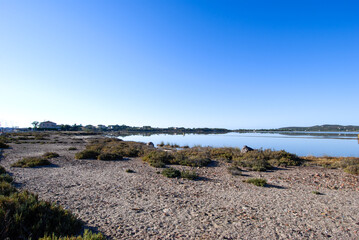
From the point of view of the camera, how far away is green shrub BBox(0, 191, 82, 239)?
12.3 ft

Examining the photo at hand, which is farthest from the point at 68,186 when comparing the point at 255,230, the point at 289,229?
the point at 289,229

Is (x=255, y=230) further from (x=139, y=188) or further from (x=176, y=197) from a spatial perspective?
(x=139, y=188)

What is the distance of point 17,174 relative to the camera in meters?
10.7

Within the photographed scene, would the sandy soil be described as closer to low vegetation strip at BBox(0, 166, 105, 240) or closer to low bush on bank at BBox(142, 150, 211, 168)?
low vegetation strip at BBox(0, 166, 105, 240)

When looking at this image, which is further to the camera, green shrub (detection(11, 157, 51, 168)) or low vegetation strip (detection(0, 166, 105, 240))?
green shrub (detection(11, 157, 51, 168))

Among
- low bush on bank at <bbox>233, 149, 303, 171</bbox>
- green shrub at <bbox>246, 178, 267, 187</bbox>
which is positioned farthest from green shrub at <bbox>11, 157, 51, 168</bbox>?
low bush on bank at <bbox>233, 149, 303, 171</bbox>

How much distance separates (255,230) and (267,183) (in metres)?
6.10

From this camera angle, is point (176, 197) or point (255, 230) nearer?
point (255, 230)

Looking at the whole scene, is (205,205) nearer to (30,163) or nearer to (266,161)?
(266,161)

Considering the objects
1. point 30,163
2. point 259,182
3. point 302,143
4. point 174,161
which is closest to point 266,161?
point 259,182

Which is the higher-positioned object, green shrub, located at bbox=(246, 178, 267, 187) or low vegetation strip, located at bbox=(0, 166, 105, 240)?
low vegetation strip, located at bbox=(0, 166, 105, 240)

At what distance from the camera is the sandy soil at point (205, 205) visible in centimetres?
502

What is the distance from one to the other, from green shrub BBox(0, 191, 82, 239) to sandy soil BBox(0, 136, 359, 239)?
2.92 feet

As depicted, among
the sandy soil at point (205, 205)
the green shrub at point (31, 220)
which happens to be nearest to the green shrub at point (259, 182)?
the sandy soil at point (205, 205)
